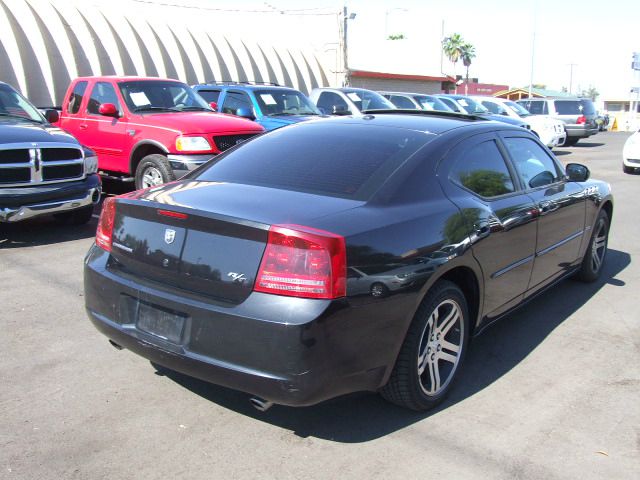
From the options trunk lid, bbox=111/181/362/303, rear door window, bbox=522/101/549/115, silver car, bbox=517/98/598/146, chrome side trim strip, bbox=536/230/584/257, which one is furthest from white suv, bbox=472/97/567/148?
trunk lid, bbox=111/181/362/303

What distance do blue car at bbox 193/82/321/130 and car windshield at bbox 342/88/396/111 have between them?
10.4 feet

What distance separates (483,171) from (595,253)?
101 inches

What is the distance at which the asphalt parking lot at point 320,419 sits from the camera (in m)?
3.03

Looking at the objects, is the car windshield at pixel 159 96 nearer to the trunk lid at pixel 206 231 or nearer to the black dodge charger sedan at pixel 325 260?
the black dodge charger sedan at pixel 325 260

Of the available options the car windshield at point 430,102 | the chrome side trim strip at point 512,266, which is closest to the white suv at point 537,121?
the car windshield at point 430,102

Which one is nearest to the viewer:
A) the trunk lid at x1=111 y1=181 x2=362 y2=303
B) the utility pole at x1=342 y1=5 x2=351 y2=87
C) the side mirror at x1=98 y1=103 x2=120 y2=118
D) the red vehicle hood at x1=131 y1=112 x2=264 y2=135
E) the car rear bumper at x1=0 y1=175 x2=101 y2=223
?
the trunk lid at x1=111 y1=181 x2=362 y2=303

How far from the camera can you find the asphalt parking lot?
119 inches

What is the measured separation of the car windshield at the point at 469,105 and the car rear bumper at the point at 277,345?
18500mm

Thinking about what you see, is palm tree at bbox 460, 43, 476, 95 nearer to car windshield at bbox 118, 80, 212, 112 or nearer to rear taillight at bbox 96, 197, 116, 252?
car windshield at bbox 118, 80, 212, 112

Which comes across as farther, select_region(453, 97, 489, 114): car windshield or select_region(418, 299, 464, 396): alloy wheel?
select_region(453, 97, 489, 114): car windshield

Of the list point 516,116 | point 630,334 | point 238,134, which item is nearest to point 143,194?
point 630,334

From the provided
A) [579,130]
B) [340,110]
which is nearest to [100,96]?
[340,110]

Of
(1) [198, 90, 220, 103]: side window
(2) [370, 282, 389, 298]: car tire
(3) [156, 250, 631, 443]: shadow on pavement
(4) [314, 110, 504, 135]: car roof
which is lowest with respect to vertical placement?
(3) [156, 250, 631, 443]: shadow on pavement

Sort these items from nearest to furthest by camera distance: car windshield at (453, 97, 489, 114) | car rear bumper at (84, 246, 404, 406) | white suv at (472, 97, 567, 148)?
car rear bumper at (84, 246, 404, 406) → white suv at (472, 97, 567, 148) → car windshield at (453, 97, 489, 114)
